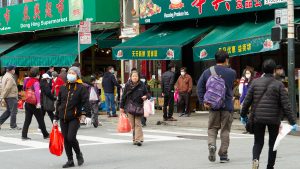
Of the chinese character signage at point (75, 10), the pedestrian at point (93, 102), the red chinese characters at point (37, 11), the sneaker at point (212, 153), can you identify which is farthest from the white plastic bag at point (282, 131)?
the red chinese characters at point (37, 11)

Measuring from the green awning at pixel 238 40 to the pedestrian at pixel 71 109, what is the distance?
874cm

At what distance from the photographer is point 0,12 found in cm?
3409

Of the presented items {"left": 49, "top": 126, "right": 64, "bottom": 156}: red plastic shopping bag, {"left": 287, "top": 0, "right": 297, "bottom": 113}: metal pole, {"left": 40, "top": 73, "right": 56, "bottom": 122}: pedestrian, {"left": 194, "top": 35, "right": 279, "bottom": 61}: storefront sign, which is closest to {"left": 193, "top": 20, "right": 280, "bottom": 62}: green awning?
{"left": 194, "top": 35, "right": 279, "bottom": 61}: storefront sign

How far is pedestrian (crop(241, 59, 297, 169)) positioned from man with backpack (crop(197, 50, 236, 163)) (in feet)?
4.39

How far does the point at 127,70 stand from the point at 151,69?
1425mm

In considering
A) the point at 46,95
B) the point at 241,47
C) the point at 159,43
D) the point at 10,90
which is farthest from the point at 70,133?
the point at 159,43

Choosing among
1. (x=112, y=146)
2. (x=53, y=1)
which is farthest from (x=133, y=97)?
(x=53, y=1)

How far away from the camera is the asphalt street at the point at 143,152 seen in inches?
423

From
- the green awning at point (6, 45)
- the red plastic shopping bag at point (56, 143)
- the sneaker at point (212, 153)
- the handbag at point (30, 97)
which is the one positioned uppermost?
the green awning at point (6, 45)

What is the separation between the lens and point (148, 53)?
23.0 meters

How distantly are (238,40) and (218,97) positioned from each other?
9445 mm

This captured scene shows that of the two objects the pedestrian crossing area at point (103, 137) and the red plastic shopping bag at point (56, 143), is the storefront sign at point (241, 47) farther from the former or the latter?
the red plastic shopping bag at point (56, 143)

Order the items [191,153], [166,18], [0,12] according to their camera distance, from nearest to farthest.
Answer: [191,153] < [166,18] < [0,12]

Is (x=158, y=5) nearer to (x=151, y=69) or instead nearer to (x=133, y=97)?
(x=151, y=69)
